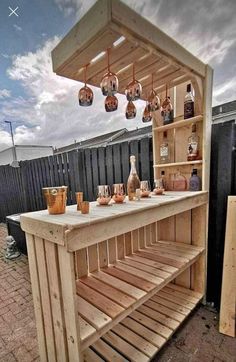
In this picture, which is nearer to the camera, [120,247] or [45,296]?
[45,296]

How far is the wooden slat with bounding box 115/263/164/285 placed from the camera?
133 centimetres

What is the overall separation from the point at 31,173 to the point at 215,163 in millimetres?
4567

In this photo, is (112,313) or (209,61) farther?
(209,61)

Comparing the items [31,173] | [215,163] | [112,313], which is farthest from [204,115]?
[31,173]

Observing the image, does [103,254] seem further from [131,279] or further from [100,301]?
[100,301]

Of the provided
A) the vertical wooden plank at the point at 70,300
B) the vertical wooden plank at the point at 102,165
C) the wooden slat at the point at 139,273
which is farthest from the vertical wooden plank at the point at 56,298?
the vertical wooden plank at the point at 102,165

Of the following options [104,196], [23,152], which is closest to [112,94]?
[104,196]

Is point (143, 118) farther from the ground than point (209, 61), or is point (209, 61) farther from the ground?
point (209, 61)

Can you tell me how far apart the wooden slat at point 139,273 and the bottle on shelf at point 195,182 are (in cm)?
87

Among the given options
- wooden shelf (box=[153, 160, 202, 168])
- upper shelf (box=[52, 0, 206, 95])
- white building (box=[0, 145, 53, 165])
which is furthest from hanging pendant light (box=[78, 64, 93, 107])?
white building (box=[0, 145, 53, 165])

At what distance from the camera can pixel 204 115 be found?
1.64m

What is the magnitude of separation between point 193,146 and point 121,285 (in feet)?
4.53

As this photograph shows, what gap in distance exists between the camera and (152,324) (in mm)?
1539

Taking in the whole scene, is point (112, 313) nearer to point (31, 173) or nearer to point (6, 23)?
point (6, 23)
